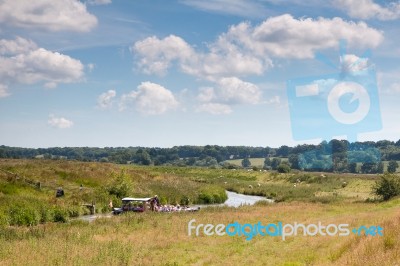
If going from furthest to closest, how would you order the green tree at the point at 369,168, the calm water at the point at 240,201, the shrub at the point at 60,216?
the green tree at the point at 369,168 → the calm water at the point at 240,201 → the shrub at the point at 60,216

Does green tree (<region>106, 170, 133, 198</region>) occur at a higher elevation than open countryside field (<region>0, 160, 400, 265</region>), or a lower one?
higher

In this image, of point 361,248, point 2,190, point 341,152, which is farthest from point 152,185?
point 341,152

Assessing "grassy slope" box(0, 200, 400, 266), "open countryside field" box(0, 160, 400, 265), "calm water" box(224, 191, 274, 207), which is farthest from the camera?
"calm water" box(224, 191, 274, 207)

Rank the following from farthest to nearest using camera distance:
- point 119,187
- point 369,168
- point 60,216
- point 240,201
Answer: point 369,168
point 240,201
point 119,187
point 60,216

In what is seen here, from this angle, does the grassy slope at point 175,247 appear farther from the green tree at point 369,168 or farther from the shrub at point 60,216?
the green tree at point 369,168

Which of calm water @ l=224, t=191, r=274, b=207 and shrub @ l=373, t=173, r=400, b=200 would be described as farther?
calm water @ l=224, t=191, r=274, b=207

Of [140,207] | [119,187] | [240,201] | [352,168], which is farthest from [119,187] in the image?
[352,168]

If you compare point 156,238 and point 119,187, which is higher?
point 119,187

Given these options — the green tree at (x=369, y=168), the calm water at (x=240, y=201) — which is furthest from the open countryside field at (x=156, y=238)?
the green tree at (x=369, y=168)

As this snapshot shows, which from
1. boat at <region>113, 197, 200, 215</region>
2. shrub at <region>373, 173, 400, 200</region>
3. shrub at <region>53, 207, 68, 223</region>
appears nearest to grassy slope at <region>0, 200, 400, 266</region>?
shrub at <region>53, 207, 68, 223</region>

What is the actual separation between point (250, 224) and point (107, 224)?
1011 cm

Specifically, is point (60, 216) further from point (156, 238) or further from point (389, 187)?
point (389, 187)

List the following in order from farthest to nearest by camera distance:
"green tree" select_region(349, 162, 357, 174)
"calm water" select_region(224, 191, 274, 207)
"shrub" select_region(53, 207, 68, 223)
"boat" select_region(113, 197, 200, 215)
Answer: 1. "green tree" select_region(349, 162, 357, 174)
2. "calm water" select_region(224, 191, 274, 207)
3. "boat" select_region(113, 197, 200, 215)
4. "shrub" select_region(53, 207, 68, 223)

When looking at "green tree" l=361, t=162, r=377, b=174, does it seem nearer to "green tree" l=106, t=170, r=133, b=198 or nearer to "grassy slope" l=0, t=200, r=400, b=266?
"green tree" l=106, t=170, r=133, b=198
